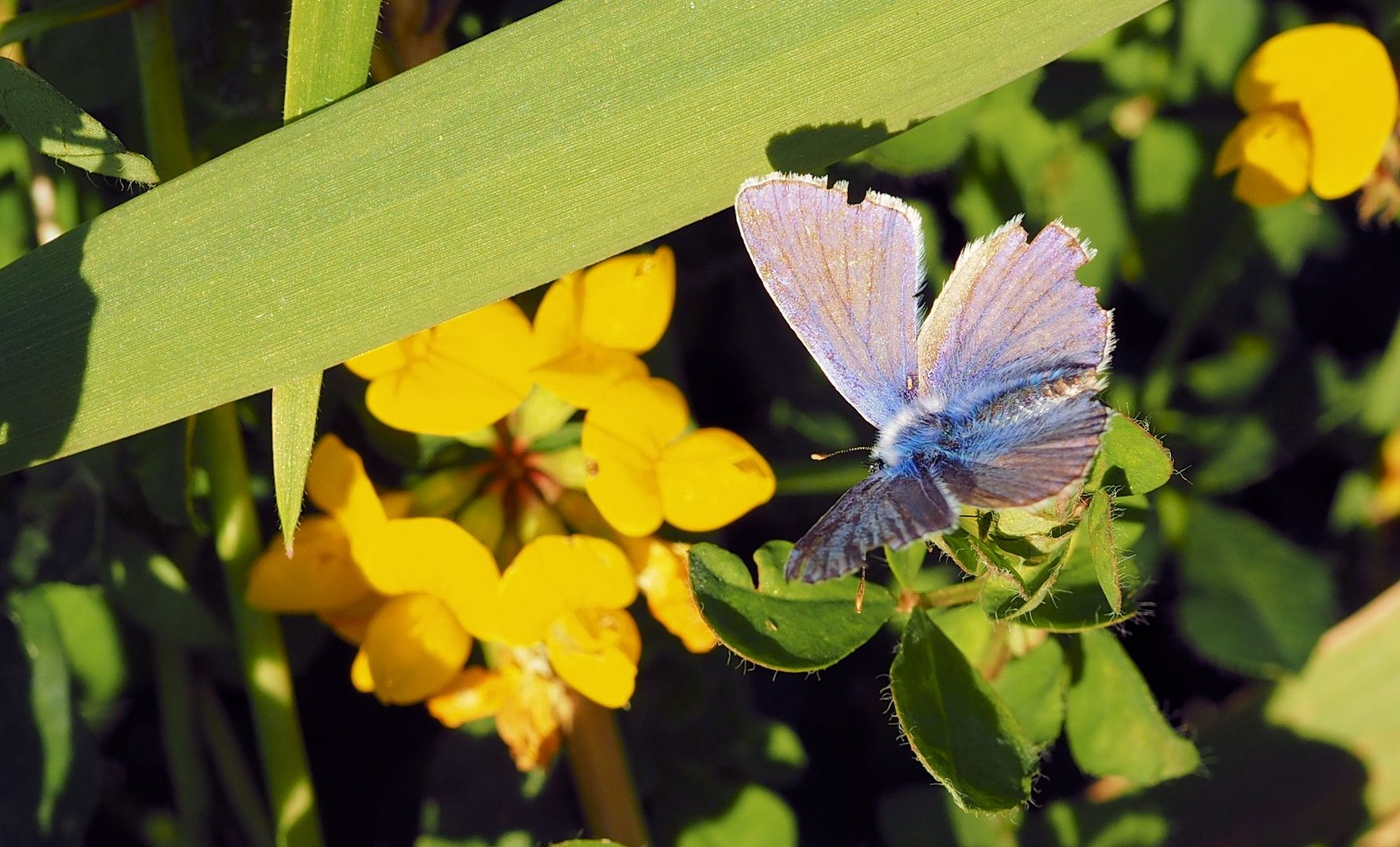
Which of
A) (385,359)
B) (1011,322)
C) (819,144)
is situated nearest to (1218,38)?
(1011,322)

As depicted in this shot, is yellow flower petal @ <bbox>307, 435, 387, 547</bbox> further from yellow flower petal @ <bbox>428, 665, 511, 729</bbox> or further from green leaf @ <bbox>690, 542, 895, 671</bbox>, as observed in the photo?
green leaf @ <bbox>690, 542, 895, 671</bbox>

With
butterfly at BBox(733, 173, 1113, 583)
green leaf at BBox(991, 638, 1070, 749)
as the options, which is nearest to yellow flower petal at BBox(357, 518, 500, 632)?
butterfly at BBox(733, 173, 1113, 583)

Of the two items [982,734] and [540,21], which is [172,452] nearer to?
[540,21]

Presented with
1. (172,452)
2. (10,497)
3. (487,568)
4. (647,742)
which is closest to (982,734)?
(487,568)

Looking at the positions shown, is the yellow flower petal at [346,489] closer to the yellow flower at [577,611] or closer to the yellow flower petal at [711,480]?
the yellow flower at [577,611]

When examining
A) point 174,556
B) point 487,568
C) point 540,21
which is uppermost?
point 540,21
